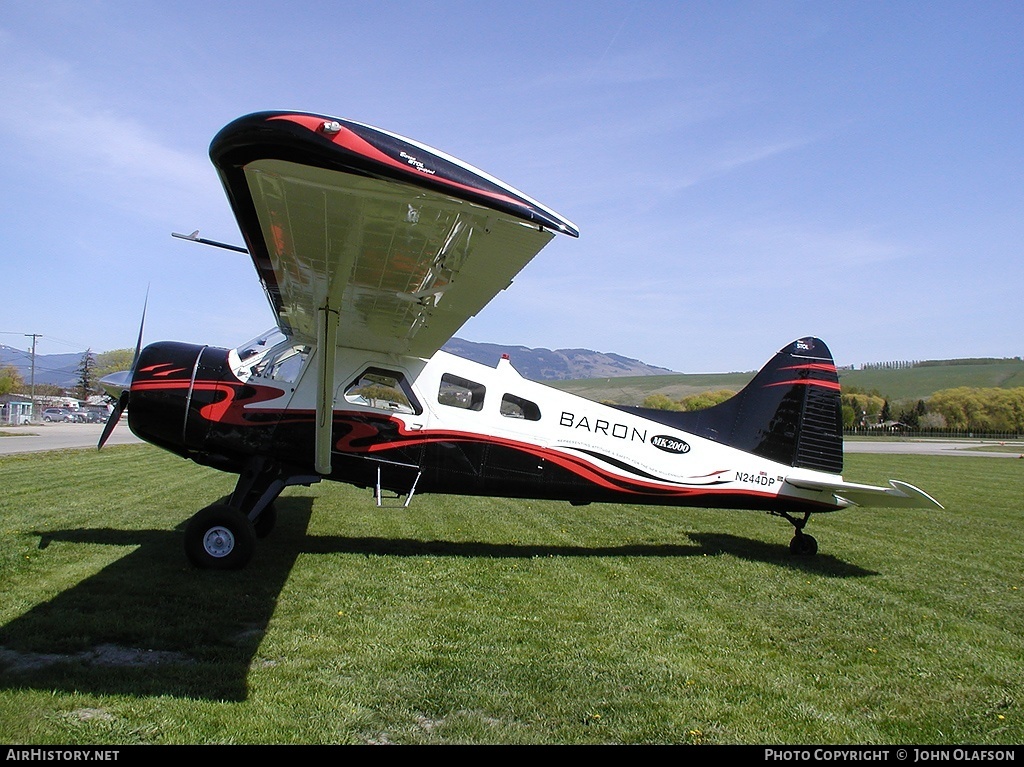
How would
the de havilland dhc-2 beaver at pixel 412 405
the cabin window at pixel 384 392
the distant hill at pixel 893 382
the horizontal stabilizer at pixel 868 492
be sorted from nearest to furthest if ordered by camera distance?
1. the de havilland dhc-2 beaver at pixel 412 405
2. the horizontal stabilizer at pixel 868 492
3. the cabin window at pixel 384 392
4. the distant hill at pixel 893 382

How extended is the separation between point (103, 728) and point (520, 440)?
199 inches

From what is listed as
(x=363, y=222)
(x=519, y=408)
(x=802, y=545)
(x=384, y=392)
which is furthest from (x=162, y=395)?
(x=802, y=545)

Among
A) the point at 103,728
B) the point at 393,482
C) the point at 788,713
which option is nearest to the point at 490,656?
the point at 788,713

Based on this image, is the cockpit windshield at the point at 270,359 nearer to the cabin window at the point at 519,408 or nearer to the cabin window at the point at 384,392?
the cabin window at the point at 384,392

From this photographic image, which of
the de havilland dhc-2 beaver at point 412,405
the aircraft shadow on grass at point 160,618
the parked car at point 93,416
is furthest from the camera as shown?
the parked car at point 93,416

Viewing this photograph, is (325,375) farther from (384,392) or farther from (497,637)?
→ (497,637)

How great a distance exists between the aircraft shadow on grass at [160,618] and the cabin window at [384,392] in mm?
1601

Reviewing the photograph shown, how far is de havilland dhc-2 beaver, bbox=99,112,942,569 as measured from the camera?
4324 mm

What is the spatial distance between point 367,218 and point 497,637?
2920 millimetres

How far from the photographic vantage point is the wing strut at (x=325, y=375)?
18.0ft

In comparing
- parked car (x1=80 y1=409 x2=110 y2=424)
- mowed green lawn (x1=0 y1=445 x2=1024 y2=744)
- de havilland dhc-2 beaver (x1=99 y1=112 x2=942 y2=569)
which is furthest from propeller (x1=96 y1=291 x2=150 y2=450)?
parked car (x1=80 y1=409 x2=110 y2=424)

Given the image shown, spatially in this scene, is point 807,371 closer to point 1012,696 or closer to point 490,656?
point 1012,696

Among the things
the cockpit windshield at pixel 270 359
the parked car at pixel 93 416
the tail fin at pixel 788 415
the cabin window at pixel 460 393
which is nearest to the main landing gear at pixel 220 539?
the cockpit windshield at pixel 270 359

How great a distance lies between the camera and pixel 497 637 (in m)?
4.77
